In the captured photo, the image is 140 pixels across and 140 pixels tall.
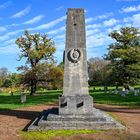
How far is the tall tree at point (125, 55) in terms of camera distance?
49125 mm

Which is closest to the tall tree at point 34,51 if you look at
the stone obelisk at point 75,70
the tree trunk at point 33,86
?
the tree trunk at point 33,86

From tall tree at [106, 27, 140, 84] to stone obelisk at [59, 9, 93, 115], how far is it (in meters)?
33.3

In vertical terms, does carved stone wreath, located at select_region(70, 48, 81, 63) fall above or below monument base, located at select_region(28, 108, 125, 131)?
above

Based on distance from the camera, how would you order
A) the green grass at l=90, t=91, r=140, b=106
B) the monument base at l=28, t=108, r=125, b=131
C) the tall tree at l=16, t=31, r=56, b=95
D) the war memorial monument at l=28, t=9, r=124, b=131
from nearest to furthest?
the monument base at l=28, t=108, r=125, b=131 → the war memorial monument at l=28, t=9, r=124, b=131 → the green grass at l=90, t=91, r=140, b=106 → the tall tree at l=16, t=31, r=56, b=95

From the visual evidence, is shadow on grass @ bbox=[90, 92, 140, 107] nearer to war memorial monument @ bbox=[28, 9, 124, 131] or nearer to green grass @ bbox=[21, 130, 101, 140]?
war memorial monument @ bbox=[28, 9, 124, 131]

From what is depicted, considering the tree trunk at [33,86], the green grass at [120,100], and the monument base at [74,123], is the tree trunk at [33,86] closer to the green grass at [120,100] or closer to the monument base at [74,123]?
the green grass at [120,100]

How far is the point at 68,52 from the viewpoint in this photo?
629 inches

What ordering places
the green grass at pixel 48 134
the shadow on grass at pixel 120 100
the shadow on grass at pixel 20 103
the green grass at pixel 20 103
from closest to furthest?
the green grass at pixel 48 134
the shadow on grass at pixel 20 103
the green grass at pixel 20 103
the shadow on grass at pixel 120 100

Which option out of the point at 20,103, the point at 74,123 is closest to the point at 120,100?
the point at 20,103

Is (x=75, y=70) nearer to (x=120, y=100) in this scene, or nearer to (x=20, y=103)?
(x=20, y=103)

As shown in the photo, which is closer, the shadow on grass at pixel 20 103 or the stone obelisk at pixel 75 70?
the stone obelisk at pixel 75 70

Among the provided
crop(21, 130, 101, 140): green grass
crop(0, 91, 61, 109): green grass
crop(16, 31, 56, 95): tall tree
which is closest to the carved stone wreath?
crop(21, 130, 101, 140): green grass

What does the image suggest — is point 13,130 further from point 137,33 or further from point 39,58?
point 137,33

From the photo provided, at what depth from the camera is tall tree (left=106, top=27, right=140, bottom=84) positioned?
49.1m
